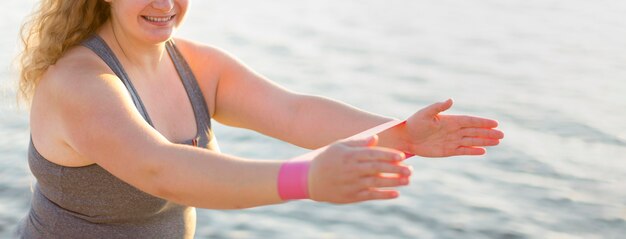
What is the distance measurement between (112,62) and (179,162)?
534 millimetres

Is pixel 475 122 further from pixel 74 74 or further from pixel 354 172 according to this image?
pixel 74 74

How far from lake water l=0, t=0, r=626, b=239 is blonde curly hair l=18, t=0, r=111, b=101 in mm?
422

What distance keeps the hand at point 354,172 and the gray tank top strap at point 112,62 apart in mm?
787

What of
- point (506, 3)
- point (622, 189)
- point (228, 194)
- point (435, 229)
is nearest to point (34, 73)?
point (228, 194)

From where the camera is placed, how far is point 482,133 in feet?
9.16

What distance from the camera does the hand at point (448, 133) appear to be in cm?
279

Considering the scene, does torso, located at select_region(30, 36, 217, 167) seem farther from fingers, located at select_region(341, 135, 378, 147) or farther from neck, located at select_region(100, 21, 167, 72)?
fingers, located at select_region(341, 135, 378, 147)

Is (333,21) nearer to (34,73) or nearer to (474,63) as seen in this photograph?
(474,63)

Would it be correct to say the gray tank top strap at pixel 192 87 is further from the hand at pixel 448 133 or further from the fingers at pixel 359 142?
the fingers at pixel 359 142

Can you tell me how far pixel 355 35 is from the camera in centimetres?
668

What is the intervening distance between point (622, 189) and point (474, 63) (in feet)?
5.67

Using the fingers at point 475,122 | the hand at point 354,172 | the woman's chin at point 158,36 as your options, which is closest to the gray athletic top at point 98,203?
the woman's chin at point 158,36

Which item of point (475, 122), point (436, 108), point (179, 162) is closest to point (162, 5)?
point (179, 162)

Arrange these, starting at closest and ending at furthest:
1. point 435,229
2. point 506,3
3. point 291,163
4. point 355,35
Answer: point 291,163 < point 435,229 < point 355,35 < point 506,3
